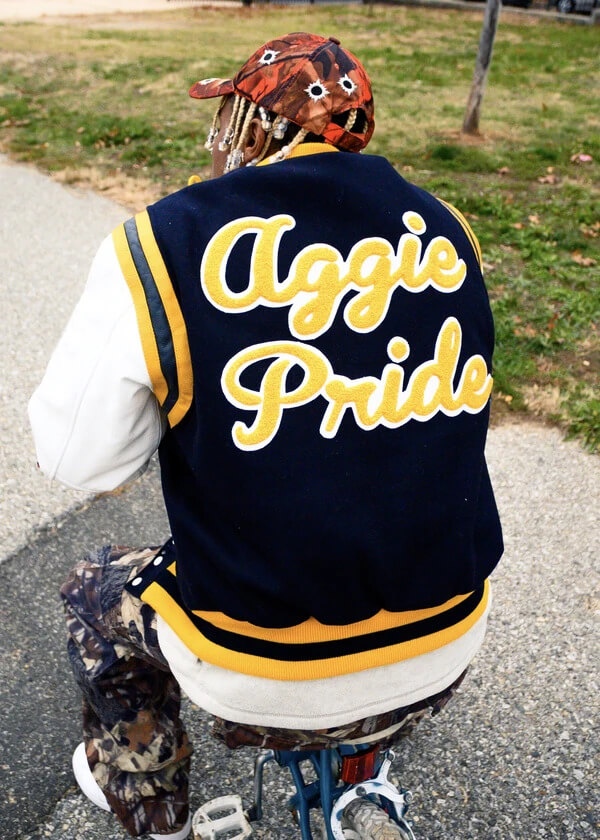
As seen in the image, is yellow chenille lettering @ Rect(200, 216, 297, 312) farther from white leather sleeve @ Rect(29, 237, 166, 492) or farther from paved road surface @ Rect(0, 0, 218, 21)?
paved road surface @ Rect(0, 0, 218, 21)

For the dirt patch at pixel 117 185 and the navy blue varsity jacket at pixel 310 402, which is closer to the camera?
the navy blue varsity jacket at pixel 310 402

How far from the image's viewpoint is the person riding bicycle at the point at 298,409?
52.6 inches

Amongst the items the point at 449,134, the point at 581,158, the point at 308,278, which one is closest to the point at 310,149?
the point at 308,278

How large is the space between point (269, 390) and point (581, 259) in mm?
5180

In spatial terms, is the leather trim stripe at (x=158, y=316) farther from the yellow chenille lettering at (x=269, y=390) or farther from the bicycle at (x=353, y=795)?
the bicycle at (x=353, y=795)

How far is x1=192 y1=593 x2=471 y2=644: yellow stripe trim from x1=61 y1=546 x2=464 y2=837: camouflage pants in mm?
273

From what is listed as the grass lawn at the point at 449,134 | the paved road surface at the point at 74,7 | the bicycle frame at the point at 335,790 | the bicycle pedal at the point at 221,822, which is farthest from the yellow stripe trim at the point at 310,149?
the paved road surface at the point at 74,7

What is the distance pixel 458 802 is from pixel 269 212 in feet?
6.04

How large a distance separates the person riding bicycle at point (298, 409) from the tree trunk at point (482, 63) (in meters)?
7.61

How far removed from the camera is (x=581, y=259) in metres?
5.96

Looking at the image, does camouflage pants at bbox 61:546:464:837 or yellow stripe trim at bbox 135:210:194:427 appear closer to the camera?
yellow stripe trim at bbox 135:210:194:427

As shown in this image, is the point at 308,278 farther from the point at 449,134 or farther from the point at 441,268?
the point at 449,134

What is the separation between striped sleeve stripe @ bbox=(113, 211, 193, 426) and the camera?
1331mm

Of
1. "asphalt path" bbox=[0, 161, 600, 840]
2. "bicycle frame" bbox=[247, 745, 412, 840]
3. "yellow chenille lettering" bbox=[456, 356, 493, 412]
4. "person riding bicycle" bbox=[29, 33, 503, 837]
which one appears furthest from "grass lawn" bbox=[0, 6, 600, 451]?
"person riding bicycle" bbox=[29, 33, 503, 837]
